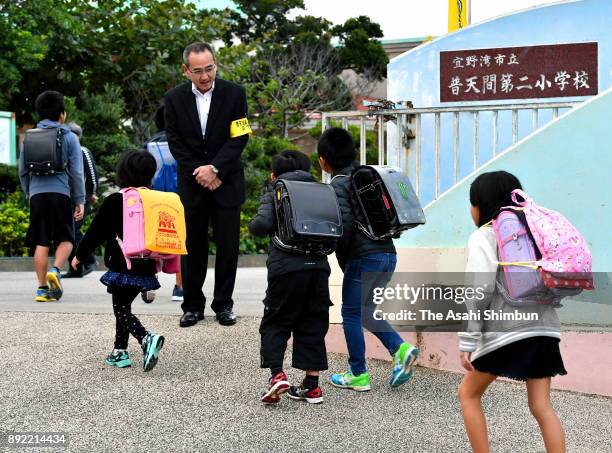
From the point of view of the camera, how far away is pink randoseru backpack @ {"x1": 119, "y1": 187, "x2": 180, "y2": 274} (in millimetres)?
5547

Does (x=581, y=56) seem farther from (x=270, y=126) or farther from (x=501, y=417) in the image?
(x=270, y=126)

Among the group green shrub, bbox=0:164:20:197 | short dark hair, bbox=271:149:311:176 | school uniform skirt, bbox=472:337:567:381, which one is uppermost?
short dark hair, bbox=271:149:311:176

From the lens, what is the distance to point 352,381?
552 cm

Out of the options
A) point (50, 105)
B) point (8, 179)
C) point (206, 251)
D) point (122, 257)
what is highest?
point (50, 105)

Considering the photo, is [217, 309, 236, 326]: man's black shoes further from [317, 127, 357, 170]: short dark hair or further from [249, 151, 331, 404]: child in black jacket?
[317, 127, 357, 170]: short dark hair

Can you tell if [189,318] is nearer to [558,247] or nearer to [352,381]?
[352,381]

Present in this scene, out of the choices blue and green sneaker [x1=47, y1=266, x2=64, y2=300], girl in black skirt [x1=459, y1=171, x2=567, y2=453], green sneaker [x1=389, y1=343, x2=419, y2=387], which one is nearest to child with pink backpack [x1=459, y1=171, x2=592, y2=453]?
girl in black skirt [x1=459, y1=171, x2=567, y2=453]

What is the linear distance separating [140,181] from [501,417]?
2.57 meters

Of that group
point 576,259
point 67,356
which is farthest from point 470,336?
point 67,356

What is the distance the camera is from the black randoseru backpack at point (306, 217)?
16.0ft

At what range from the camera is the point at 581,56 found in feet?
26.2

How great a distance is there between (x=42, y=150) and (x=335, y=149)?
350 centimetres

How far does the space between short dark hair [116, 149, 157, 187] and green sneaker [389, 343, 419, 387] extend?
1884mm

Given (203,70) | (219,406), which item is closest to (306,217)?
(219,406)
